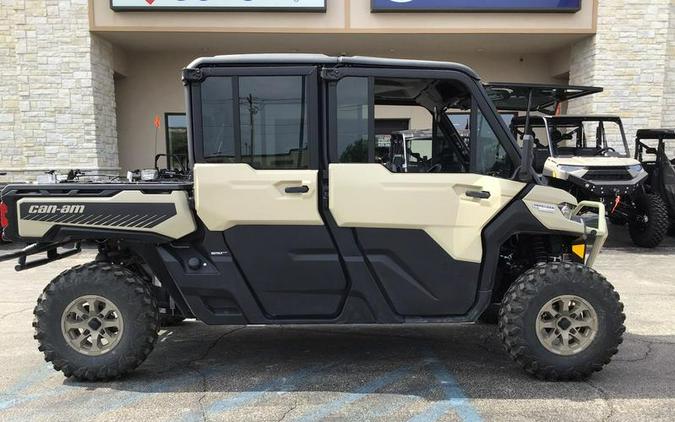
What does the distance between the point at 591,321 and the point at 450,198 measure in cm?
134

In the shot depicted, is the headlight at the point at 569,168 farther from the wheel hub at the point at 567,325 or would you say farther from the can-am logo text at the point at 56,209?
the can-am logo text at the point at 56,209

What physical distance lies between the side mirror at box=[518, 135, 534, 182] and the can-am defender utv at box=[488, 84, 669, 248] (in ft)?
18.0

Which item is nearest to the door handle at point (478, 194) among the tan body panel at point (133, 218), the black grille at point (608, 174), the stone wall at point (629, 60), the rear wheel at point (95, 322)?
the tan body panel at point (133, 218)

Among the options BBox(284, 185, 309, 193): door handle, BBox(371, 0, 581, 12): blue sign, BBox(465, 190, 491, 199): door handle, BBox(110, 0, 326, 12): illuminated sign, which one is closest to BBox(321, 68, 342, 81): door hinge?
BBox(284, 185, 309, 193): door handle

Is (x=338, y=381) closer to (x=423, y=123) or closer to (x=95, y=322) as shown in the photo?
(x=95, y=322)

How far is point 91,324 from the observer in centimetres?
383

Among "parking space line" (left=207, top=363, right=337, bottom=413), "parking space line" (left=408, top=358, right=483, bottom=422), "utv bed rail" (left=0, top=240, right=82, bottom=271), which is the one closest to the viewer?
"parking space line" (left=408, top=358, right=483, bottom=422)

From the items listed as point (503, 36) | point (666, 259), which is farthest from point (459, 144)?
point (503, 36)

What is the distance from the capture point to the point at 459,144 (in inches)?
162

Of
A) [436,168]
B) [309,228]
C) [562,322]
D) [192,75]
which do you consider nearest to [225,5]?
[192,75]

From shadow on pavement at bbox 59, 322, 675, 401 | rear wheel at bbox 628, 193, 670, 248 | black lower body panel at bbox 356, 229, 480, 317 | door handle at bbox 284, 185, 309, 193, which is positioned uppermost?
door handle at bbox 284, 185, 309, 193

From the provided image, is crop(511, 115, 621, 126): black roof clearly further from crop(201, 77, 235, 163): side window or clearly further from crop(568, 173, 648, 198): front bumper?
crop(201, 77, 235, 163): side window

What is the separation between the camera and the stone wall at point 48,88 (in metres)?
11.4

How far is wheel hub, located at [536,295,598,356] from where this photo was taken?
A: 3785 mm
